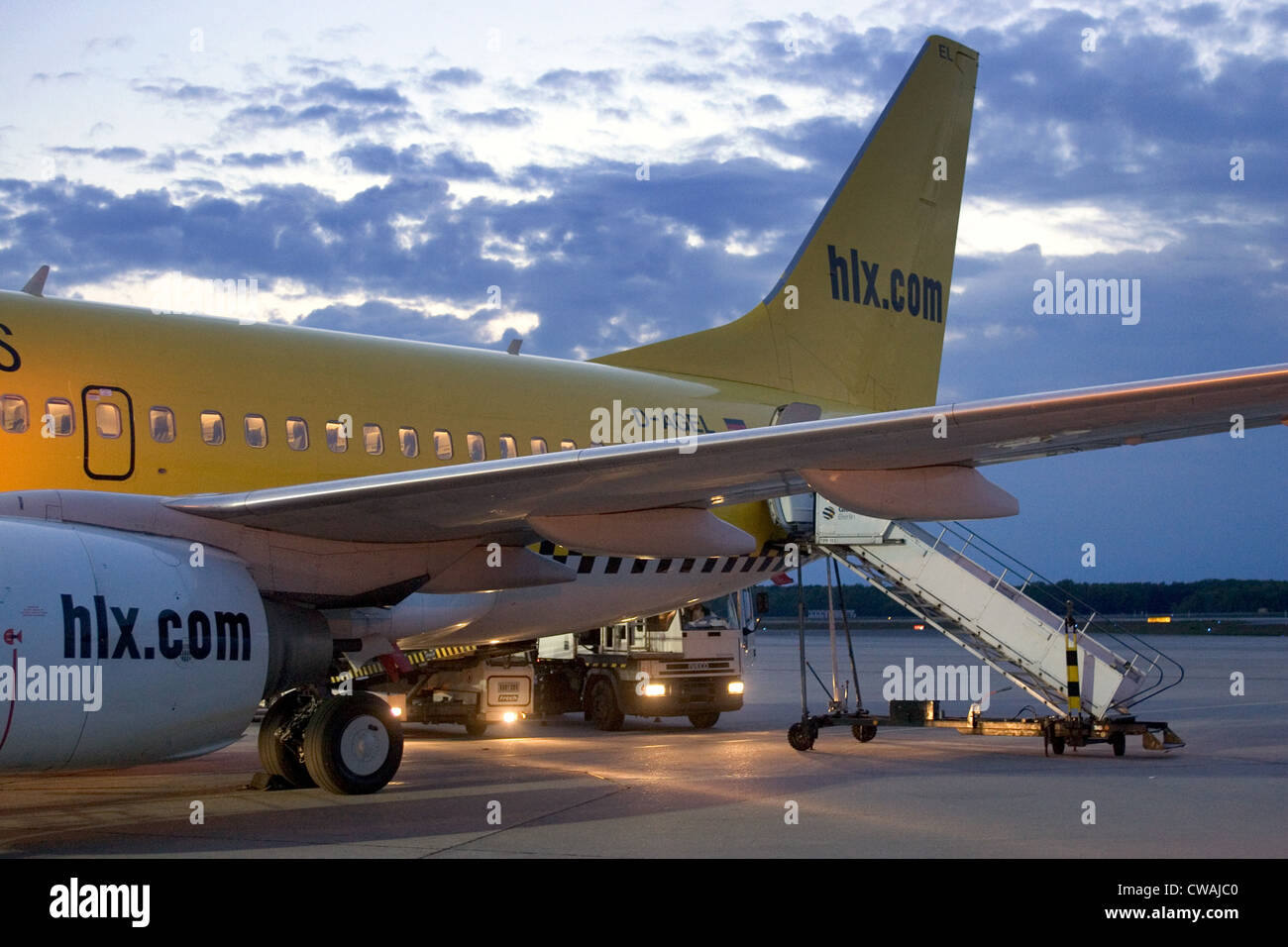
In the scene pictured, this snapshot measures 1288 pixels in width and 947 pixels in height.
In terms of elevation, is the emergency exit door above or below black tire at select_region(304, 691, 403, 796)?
above

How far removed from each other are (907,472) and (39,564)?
5.56 metres

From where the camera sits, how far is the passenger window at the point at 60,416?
1008cm

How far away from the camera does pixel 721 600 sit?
2025 cm

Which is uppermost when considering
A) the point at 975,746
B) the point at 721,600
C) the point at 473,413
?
the point at 473,413

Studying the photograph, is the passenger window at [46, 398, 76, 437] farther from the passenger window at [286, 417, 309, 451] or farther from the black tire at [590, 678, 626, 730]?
the black tire at [590, 678, 626, 730]

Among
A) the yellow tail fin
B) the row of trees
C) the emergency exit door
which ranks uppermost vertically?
the yellow tail fin

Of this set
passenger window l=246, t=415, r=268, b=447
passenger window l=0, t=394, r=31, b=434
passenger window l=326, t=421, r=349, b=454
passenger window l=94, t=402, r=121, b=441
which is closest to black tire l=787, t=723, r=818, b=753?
passenger window l=326, t=421, r=349, b=454

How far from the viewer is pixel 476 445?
13156 millimetres

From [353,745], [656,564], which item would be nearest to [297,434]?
[353,745]

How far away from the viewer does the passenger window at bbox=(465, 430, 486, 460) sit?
13.1 m

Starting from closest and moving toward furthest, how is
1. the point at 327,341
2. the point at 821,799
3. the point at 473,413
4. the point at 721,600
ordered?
the point at 821,799 < the point at 327,341 < the point at 473,413 < the point at 721,600

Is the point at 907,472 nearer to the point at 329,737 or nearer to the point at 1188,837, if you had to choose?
the point at 1188,837
